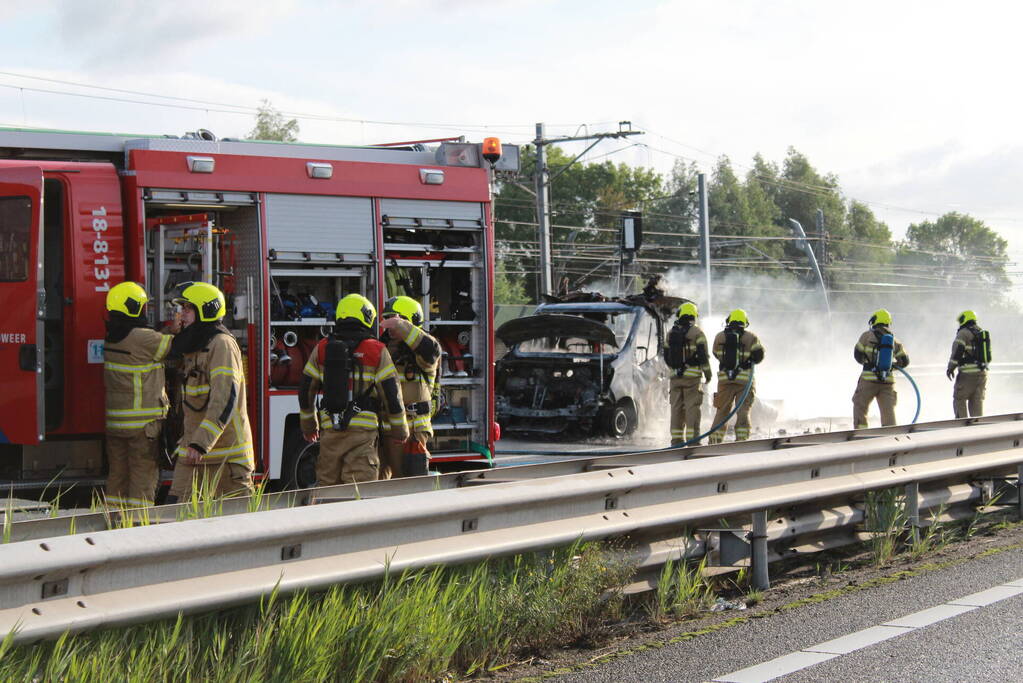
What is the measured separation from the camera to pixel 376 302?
32.2 feet

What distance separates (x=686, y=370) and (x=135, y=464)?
26.7 feet

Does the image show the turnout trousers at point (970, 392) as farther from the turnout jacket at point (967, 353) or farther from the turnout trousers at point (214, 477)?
the turnout trousers at point (214, 477)

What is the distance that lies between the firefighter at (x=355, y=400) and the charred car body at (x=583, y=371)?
9809 millimetres

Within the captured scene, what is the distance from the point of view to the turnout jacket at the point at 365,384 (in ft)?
24.6

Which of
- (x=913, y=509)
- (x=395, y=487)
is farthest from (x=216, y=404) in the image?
(x=913, y=509)

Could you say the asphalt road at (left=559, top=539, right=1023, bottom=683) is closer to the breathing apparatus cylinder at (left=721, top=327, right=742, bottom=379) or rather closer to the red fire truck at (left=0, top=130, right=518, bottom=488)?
the red fire truck at (left=0, top=130, right=518, bottom=488)

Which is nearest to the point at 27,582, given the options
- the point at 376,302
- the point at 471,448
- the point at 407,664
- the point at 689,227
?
the point at 407,664

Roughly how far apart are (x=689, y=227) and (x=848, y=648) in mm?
72835

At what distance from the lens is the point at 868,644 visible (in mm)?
5461

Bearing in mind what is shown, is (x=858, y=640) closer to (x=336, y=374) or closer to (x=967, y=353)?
(x=336, y=374)

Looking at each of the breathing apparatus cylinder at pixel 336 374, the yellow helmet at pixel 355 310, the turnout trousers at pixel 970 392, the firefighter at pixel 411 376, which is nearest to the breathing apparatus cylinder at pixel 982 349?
the turnout trousers at pixel 970 392

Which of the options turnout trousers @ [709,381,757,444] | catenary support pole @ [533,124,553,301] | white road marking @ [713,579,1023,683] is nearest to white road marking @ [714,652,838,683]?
white road marking @ [713,579,1023,683]

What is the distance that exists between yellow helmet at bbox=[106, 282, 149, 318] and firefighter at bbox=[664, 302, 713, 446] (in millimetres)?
8080

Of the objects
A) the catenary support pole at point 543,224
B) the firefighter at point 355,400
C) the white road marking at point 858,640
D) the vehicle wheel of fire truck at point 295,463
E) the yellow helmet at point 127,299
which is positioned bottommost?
the white road marking at point 858,640
